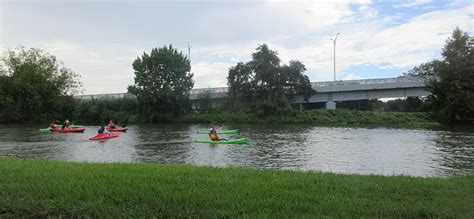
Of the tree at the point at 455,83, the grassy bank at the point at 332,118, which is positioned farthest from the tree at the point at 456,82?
the grassy bank at the point at 332,118

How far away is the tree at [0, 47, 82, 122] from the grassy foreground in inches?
2766

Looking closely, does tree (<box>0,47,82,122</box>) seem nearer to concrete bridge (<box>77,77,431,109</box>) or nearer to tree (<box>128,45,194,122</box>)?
tree (<box>128,45,194,122</box>)

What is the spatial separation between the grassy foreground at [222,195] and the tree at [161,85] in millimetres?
60187

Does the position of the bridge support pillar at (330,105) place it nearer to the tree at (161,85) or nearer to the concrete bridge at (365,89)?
the concrete bridge at (365,89)

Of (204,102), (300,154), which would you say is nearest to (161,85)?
(204,102)

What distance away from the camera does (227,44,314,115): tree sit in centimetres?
6688

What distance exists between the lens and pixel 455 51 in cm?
5678

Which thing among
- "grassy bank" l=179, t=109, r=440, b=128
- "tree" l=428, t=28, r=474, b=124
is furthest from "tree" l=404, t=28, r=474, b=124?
"grassy bank" l=179, t=109, r=440, b=128

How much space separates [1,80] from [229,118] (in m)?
39.4

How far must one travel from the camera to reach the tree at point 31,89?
7394 centimetres

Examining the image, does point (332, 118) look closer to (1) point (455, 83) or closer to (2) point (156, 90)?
(1) point (455, 83)

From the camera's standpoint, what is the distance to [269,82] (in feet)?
226

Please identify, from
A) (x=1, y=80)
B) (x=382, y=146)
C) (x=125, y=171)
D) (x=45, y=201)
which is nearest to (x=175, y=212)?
(x=45, y=201)

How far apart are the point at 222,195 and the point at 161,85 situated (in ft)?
210
